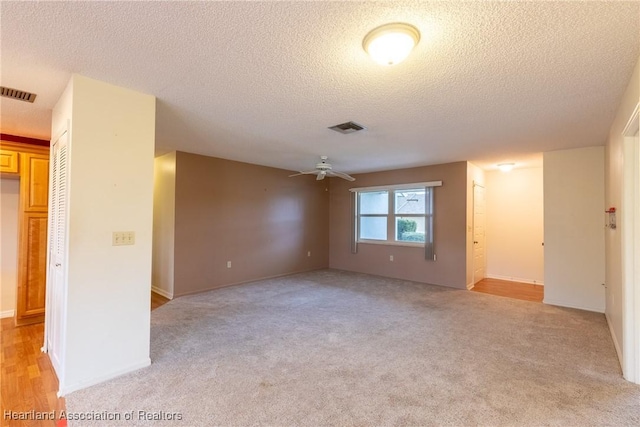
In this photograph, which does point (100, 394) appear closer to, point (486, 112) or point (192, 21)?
point (192, 21)

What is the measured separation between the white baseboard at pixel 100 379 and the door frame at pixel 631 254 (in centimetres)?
393

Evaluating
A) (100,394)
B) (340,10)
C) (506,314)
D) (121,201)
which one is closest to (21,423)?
(100,394)

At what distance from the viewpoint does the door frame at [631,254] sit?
7.49 feet

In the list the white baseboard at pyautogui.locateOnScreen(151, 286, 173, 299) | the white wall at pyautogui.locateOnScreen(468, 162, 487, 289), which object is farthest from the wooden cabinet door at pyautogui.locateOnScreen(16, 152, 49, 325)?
the white wall at pyautogui.locateOnScreen(468, 162, 487, 289)

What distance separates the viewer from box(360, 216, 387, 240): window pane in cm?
662

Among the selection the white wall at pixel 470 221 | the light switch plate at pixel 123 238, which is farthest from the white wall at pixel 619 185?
the light switch plate at pixel 123 238

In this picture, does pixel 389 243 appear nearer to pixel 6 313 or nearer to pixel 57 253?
pixel 57 253

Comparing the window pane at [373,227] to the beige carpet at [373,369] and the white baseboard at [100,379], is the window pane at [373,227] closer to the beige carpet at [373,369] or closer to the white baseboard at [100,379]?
the beige carpet at [373,369]

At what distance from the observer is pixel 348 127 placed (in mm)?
3398

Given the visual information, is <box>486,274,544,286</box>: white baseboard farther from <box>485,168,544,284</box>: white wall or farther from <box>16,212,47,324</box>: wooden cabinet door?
<box>16,212,47,324</box>: wooden cabinet door

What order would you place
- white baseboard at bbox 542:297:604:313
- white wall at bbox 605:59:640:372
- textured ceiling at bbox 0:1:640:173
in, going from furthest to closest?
white baseboard at bbox 542:297:604:313, white wall at bbox 605:59:640:372, textured ceiling at bbox 0:1:640:173

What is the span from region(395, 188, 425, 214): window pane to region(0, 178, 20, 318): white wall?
626 cm

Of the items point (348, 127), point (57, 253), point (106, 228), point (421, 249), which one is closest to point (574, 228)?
point (421, 249)

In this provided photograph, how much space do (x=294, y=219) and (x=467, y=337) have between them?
169 inches
